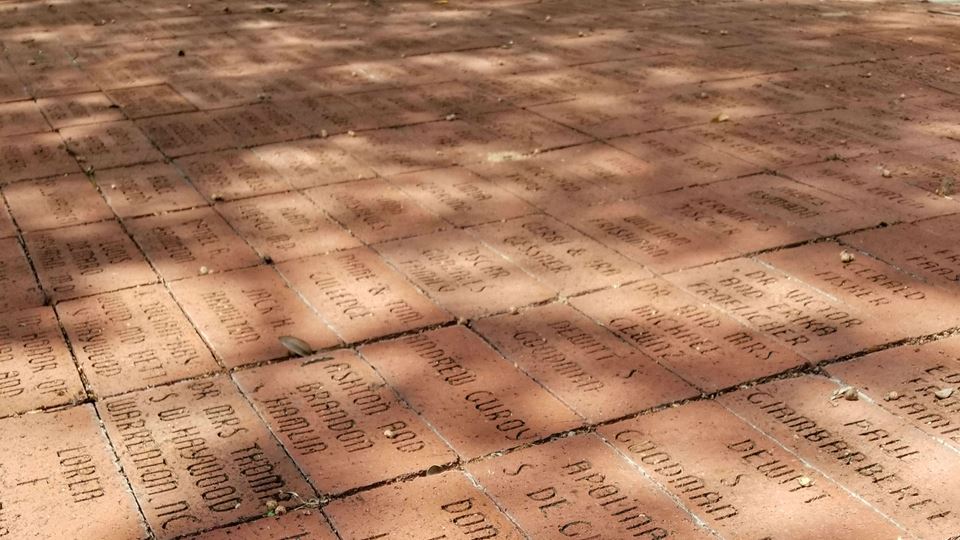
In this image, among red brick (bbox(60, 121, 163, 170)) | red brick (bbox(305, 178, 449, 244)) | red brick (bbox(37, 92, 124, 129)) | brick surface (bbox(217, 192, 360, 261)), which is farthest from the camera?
red brick (bbox(37, 92, 124, 129))

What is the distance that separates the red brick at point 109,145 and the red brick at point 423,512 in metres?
3.60

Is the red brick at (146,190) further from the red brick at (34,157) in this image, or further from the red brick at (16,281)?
the red brick at (16,281)

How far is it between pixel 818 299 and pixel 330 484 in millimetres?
2060

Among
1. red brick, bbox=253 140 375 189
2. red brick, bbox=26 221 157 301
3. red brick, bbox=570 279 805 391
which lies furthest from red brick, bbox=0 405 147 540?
red brick, bbox=253 140 375 189

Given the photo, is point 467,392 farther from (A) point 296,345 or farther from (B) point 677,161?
(B) point 677,161

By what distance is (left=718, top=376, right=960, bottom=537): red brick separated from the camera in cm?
311

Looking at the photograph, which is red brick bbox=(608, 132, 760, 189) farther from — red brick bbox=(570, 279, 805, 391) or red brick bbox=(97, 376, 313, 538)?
red brick bbox=(97, 376, 313, 538)

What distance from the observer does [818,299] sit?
4340 millimetres

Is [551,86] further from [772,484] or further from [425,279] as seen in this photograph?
[772,484]

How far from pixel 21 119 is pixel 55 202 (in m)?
1.78

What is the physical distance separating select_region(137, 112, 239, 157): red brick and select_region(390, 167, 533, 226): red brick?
1.26 metres

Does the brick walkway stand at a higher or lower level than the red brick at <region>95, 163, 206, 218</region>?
higher

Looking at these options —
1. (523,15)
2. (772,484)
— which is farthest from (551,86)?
(772,484)

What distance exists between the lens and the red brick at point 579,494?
9.96 feet
